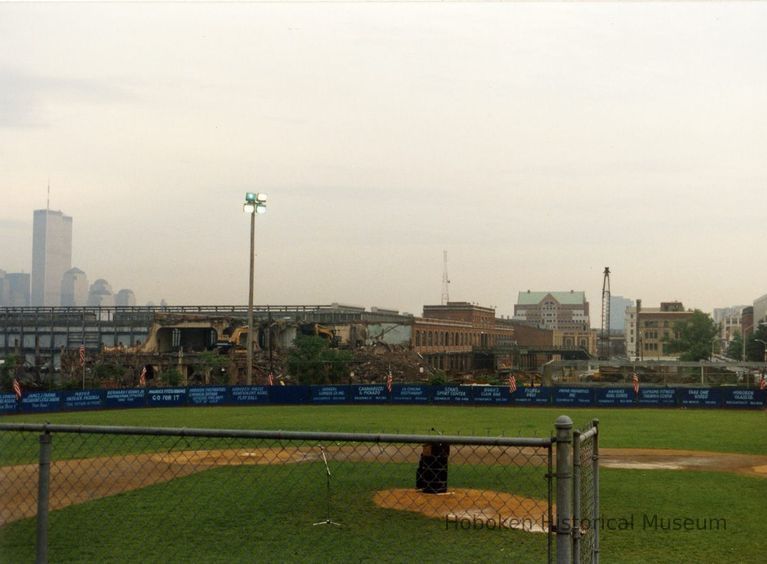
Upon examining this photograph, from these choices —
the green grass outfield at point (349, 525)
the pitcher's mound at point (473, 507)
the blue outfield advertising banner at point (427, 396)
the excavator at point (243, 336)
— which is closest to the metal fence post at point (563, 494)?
the green grass outfield at point (349, 525)

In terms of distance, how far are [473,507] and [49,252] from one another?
184231 mm

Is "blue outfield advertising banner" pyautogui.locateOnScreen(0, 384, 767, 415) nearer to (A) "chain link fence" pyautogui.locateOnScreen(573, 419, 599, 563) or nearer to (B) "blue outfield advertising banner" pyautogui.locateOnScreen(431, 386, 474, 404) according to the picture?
(B) "blue outfield advertising banner" pyautogui.locateOnScreen(431, 386, 474, 404)

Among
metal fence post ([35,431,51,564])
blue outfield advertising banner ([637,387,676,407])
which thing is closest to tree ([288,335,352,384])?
blue outfield advertising banner ([637,387,676,407])

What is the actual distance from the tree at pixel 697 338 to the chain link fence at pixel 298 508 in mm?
125097

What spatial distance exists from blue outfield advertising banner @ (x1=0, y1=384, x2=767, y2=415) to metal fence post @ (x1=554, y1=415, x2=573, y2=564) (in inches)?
1711

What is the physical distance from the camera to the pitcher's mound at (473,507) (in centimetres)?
1376

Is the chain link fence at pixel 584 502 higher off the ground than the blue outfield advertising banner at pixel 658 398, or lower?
higher

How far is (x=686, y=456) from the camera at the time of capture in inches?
1014

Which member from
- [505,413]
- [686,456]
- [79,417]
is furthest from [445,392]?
[686,456]

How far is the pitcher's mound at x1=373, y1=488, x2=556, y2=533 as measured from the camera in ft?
45.1

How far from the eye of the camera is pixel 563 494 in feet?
18.9

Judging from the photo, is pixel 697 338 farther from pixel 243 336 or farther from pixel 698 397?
pixel 698 397

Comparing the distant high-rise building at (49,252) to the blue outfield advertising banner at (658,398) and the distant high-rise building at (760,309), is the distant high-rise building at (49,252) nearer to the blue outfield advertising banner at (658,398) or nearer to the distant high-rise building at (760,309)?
the distant high-rise building at (760,309)

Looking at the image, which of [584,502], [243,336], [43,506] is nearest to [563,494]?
[584,502]
